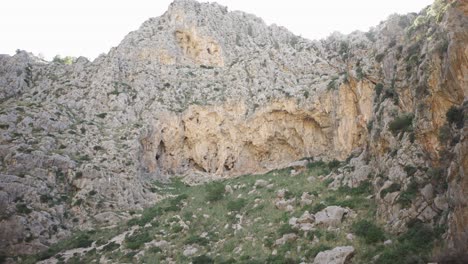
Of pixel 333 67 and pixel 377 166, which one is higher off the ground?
pixel 333 67

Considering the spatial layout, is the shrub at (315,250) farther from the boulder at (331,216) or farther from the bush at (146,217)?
the bush at (146,217)

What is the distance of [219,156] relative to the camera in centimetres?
5744

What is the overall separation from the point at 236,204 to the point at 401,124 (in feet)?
58.1

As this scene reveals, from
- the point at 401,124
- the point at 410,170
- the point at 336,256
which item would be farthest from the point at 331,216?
the point at 401,124

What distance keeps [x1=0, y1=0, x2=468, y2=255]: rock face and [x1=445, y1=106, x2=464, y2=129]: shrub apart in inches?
4.3

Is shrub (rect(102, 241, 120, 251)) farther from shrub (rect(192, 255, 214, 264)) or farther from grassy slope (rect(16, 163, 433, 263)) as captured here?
shrub (rect(192, 255, 214, 264))

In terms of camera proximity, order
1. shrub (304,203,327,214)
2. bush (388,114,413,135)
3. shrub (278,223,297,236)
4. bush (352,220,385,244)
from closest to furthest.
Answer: bush (352,220,385,244)
bush (388,114,413,135)
shrub (278,223,297,236)
shrub (304,203,327,214)

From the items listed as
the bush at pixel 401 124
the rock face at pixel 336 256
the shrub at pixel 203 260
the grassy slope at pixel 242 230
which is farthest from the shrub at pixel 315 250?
the bush at pixel 401 124

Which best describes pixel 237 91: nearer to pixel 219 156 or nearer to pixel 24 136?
pixel 219 156

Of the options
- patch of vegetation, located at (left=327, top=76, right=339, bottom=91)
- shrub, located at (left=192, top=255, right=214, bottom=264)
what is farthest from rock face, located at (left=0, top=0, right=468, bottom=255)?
shrub, located at (left=192, top=255, right=214, bottom=264)

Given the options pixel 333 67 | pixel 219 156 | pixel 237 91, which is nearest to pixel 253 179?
pixel 219 156

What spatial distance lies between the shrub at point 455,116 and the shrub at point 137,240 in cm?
2558

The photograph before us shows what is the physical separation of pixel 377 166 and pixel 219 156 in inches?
1157

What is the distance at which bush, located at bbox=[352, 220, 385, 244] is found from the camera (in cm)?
2336
